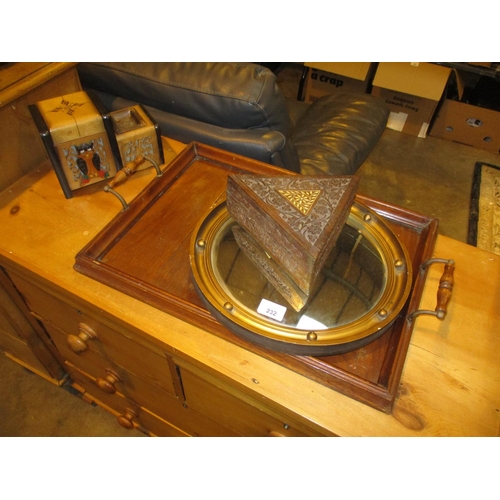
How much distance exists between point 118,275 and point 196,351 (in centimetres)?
21

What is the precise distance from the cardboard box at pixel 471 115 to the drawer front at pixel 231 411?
230 cm

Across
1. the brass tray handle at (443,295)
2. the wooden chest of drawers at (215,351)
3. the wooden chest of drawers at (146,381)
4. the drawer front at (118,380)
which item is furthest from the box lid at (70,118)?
the brass tray handle at (443,295)

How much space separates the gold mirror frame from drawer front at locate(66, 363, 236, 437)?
379 mm

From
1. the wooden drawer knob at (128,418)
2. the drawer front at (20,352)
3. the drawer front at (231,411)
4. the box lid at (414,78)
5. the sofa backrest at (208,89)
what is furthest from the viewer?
the box lid at (414,78)

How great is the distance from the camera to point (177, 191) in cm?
89

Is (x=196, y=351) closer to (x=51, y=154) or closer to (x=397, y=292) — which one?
(x=397, y=292)

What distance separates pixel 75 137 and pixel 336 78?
2160 mm

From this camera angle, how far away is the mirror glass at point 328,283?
665 millimetres

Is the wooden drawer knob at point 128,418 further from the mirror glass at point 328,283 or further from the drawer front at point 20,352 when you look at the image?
the mirror glass at point 328,283

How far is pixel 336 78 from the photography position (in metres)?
2.57

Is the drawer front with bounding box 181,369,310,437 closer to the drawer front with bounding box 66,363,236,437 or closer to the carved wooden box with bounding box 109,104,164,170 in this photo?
the drawer front with bounding box 66,363,236,437

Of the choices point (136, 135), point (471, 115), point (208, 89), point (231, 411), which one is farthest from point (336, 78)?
point (231, 411)

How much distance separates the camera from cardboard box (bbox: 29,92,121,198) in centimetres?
82
